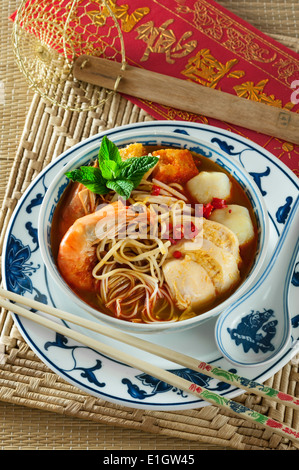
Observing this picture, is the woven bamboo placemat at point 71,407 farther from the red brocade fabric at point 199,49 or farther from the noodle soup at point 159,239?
the noodle soup at point 159,239

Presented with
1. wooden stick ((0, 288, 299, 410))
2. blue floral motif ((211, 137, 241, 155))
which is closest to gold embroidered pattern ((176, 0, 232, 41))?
blue floral motif ((211, 137, 241, 155))

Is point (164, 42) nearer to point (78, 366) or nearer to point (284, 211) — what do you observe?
point (284, 211)

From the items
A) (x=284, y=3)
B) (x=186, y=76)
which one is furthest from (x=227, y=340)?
(x=284, y=3)

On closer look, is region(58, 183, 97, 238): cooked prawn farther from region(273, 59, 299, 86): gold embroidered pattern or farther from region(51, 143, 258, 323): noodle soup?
region(273, 59, 299, 86): gold embroidered pattern

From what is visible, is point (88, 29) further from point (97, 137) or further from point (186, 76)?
point (97, 137)

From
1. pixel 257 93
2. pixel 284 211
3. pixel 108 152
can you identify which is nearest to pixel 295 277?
pixel 284 211
